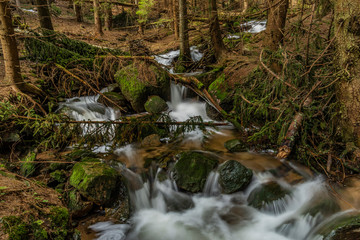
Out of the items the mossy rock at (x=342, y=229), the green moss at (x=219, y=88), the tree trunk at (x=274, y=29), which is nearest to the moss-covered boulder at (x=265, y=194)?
the mossy rock at (x=342, y=229)

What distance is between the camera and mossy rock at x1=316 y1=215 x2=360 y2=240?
2.99 m

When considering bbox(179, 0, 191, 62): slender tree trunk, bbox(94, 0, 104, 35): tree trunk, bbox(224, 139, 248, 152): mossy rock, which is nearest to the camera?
bbox(224, 139, 248, 152): mossy rock

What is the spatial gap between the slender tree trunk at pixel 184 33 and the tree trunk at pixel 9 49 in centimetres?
632

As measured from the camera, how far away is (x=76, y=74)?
785 centimetres

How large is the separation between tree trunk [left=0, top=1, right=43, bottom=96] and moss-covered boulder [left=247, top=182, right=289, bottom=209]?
635 centimetres

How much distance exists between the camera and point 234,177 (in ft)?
15.9

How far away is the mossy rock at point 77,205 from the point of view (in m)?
4.37

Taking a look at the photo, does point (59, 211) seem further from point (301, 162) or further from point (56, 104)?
point (56, 104)

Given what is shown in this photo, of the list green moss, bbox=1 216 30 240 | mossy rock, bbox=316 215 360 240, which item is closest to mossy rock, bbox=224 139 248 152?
mossy rock, bbox=316 215 360 240

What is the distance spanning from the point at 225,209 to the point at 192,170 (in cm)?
108

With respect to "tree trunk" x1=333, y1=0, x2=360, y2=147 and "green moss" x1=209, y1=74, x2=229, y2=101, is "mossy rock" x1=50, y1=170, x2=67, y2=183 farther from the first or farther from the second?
"tree trunk" x1=333, y1=0, x2=360, y2=147

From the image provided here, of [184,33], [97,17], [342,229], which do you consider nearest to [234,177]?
[342,229]

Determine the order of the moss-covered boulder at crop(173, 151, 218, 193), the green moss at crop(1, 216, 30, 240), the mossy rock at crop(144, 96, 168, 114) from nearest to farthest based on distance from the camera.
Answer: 1. the green moss at crop(1, 216, 30, 240)
2. the moss-covered boulder at crop(173, 151, 218, 193)
3. the mossy rock at crop(144, 96, 168, 114)

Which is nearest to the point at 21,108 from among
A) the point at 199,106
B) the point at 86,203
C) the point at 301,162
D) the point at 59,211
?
the point at 86,203
